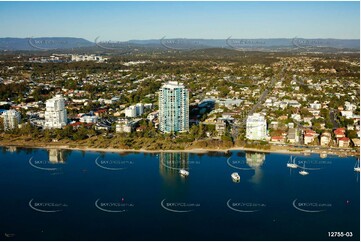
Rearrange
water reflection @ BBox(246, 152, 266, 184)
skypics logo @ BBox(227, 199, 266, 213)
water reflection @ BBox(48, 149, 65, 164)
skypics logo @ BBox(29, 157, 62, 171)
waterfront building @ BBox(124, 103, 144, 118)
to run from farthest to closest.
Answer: waterfront building @ BBox(124, 103, 144, 118)
water reflection @ BBox(48, 149, 65, 164)
skypics logo @ BBox(29, 157, 62, 171)
water reflection @ BBox(246, 152, 266, 184)
skypics logo @ BBox(227, 199, 266, 213)

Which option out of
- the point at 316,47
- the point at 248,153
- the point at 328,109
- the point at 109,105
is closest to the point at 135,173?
the point at 248,153

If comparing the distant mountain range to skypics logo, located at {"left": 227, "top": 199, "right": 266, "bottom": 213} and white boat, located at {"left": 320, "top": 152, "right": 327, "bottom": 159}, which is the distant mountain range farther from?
skypics logo, located at {"left": 227, "top": 199, "right": 266, "bottom": 213}

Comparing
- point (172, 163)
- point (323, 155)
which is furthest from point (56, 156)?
point (323, 155)

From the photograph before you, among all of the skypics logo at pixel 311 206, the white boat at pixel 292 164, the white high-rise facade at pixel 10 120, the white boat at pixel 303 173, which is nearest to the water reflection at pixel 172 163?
the white boat at pixel 292 164

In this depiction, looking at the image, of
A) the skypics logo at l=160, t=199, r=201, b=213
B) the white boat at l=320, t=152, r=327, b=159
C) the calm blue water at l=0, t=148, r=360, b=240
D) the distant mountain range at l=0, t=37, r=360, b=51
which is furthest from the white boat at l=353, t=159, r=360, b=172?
the distant mountain range at l=0, t=37, r=360, b=51

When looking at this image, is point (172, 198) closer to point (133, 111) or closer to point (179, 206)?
point (179, 206)

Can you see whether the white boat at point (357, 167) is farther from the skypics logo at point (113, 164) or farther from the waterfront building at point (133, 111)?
the waterfront building at point (133, 111)
